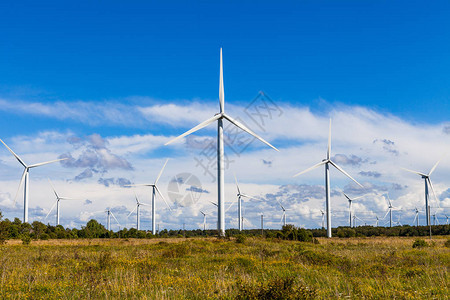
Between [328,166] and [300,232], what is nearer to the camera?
[300,232]

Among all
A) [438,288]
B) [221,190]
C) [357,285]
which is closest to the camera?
[438,288]

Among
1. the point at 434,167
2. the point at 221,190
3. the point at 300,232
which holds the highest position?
the point at 434,167

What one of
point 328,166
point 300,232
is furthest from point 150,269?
point 328,166

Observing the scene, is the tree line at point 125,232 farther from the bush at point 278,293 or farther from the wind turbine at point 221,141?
the bush at point 278,293

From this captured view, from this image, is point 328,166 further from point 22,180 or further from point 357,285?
point 357,285

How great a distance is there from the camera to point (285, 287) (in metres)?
12.9

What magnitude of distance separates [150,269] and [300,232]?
48465 mm

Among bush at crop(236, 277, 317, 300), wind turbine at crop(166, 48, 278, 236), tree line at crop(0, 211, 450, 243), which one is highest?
wind turbine at crop(166, 48, 278, 236)

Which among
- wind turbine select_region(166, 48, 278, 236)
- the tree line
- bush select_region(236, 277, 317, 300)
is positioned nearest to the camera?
bush select_region(236, 277, 317, 300)

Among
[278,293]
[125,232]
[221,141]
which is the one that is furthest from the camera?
[125,232]

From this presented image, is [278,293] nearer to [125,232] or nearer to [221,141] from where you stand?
[221,141]

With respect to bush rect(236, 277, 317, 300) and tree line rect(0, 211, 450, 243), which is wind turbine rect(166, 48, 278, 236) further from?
bush rect(236, 277, 317, 300)

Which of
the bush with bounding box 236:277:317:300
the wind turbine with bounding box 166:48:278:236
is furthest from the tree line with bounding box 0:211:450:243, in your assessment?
the bush with bounding box 236:277:317:300

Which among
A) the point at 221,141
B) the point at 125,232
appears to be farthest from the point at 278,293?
the point at 125,232
